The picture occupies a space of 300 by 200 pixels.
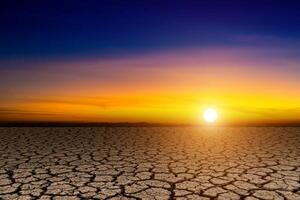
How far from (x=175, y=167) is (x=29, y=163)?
89.8 inches

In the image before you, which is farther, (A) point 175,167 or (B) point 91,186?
(A) point 175,167

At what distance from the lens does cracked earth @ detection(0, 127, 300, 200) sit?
13.1ft

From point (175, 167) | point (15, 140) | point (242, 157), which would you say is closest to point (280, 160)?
point (242, 157)

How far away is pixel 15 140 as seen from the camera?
8375 mm

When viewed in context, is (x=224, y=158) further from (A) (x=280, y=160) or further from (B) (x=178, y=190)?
(B) (x=178, y=190)

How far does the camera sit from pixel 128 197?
3783 millimetres

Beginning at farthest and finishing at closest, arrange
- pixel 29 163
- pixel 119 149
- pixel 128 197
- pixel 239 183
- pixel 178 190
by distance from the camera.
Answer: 1. pixel 119 149
2. pixel 29 163
3. pixel 239 183
4. pixel 178 190
5. pixel 128 197

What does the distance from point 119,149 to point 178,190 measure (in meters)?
3.25

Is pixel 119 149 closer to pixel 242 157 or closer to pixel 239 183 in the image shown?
pixel 242 157

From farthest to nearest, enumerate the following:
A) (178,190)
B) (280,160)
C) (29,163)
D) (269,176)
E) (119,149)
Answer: (119,149), (280,160), (29,163), (269,176), (178,190)

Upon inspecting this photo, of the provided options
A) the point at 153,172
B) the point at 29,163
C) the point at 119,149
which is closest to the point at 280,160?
the point at 153,172

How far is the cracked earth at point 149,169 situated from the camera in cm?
398

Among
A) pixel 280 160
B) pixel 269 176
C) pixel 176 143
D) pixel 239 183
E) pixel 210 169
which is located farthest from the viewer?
pixel 176 143

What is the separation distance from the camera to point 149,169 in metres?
5.21
